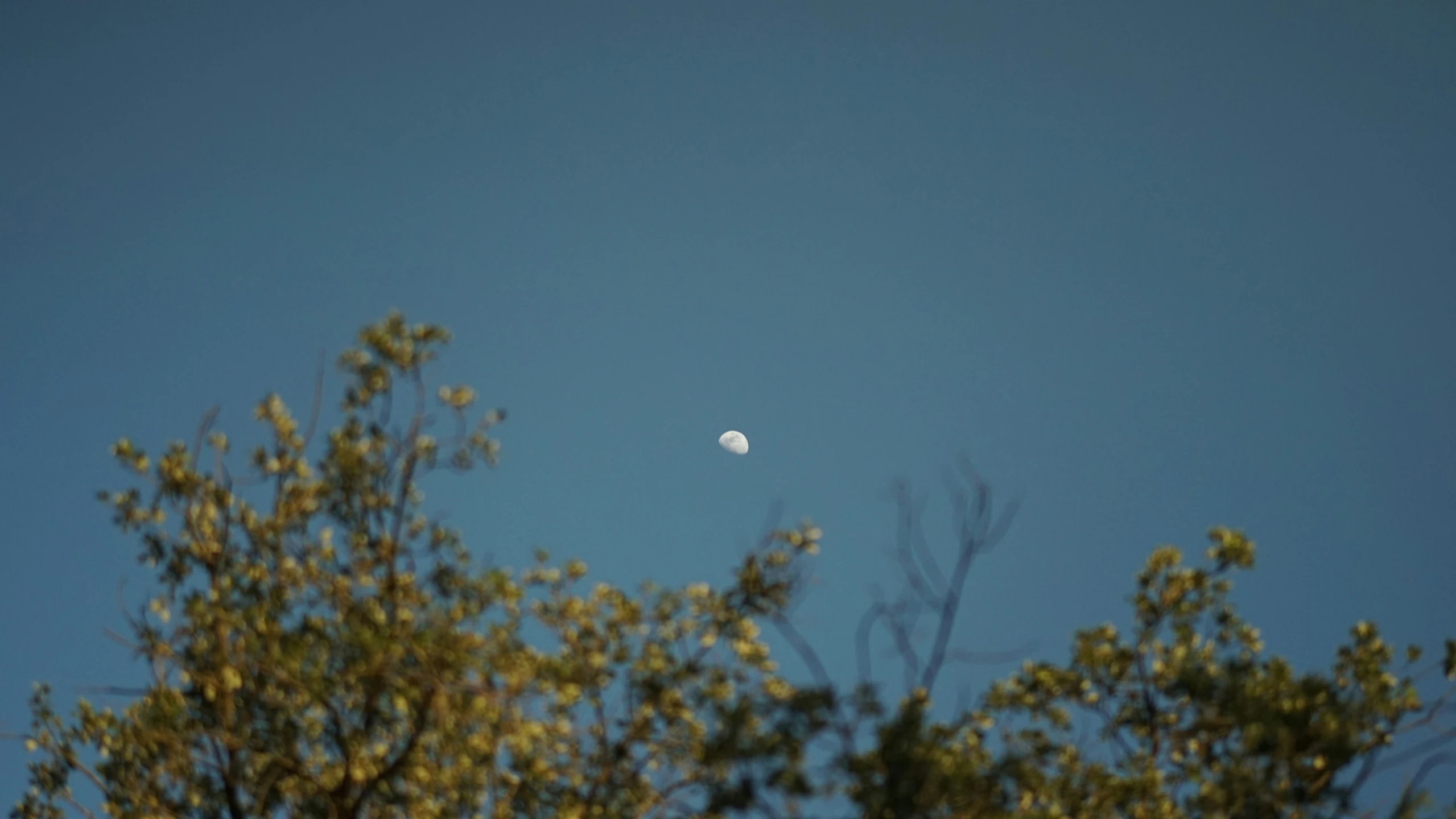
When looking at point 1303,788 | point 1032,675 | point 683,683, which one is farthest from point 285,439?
point 1303,788

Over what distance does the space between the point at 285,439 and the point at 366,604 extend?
254 cm

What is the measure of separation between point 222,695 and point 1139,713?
11913 mm

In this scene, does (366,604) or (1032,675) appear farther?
(1032,675)

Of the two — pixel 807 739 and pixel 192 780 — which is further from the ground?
pixel 192 780

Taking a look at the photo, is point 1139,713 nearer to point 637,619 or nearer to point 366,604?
point 637,619

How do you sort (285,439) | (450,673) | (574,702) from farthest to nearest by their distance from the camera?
(285,439) < (574,702) < (450,673)

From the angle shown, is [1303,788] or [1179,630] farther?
[1179,630]

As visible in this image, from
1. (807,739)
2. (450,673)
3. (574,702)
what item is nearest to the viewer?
(807,739)

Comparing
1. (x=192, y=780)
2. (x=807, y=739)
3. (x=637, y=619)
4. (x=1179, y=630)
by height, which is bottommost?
(x=807, y=739)

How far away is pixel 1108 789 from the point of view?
12.4 metres

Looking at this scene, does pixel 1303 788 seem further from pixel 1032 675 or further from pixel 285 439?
pixel 285 439

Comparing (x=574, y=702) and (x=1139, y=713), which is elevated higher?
(x=1139, y=713)

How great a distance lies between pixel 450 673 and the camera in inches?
473

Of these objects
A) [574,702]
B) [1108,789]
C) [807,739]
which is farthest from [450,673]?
[1108,789]
